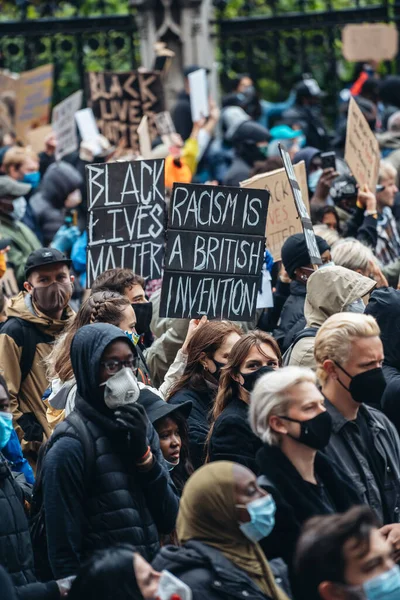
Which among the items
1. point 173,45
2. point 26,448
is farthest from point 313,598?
point 173,45

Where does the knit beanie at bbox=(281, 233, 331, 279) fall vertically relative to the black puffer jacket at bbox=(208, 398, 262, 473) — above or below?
above

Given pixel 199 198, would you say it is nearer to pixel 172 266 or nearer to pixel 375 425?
pixel 172 266

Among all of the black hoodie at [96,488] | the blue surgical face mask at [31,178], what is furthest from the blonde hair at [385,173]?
the black hoodie at [96,488]

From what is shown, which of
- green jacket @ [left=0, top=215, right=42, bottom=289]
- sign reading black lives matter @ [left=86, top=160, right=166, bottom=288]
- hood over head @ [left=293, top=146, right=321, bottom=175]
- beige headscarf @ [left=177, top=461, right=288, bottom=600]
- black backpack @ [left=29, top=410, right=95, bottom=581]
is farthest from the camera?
hood over head @ [left=293, top=146, right=321, bottom=175]

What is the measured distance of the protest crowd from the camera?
15.0 ft

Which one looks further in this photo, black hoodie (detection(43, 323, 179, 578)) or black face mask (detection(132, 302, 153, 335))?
black face mask (detection(132, 302, 153, 335))

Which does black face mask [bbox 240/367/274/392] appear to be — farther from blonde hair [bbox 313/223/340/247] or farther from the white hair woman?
blonde hair [bbox 313/223/340/247]

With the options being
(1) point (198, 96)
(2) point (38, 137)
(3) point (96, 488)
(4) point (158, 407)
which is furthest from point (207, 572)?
(2) point (38, 137)

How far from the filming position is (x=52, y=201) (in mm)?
11359

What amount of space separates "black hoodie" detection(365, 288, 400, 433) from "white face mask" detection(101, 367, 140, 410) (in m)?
1.44

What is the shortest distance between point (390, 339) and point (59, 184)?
17.0ft

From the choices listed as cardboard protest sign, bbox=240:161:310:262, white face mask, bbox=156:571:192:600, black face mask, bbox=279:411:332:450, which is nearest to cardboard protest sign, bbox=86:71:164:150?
cardboard protest sign, bbox=240:161:310:262

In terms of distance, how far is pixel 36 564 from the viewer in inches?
220

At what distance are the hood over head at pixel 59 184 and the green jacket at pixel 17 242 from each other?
141 cm
